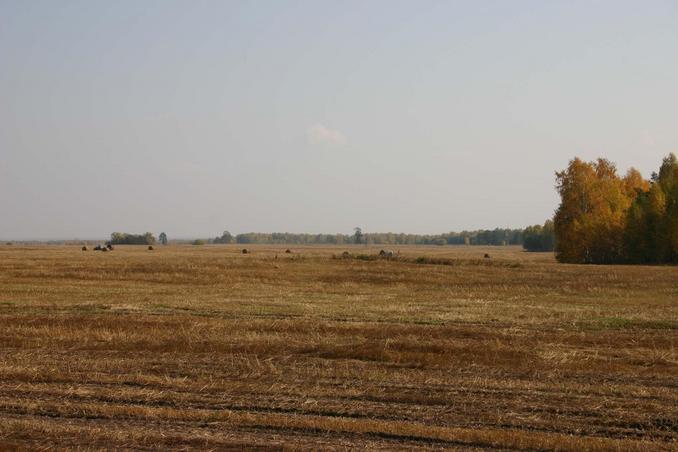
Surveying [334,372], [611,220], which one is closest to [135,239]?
[611,220]

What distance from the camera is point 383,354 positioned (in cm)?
1620

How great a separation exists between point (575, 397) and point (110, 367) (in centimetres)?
863

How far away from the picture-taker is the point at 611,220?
74125mm

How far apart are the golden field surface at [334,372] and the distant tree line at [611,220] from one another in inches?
1628

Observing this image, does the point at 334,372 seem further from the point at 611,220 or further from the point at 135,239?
the point at 135,239

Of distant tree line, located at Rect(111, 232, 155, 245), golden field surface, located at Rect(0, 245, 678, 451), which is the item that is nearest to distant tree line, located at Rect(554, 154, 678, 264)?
golden field surface, located at Rect(0, 245, 678, 451)

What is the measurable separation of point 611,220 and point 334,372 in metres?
66.5

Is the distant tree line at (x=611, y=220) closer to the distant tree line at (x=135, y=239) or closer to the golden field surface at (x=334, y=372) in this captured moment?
the golden field surface at (x=334, y=372)

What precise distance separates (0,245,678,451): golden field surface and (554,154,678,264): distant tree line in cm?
4134

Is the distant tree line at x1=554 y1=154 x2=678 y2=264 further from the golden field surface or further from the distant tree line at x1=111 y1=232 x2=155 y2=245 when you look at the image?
the distant tree line at x1=111 y1=232 x2=155 y2=245

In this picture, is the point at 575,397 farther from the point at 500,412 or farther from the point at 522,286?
the point at 522,286

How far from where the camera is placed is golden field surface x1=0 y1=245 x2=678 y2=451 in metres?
9.63

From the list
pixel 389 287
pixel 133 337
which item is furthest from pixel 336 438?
pixel 389 287

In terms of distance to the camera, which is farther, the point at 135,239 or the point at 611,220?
the point at 135,239
